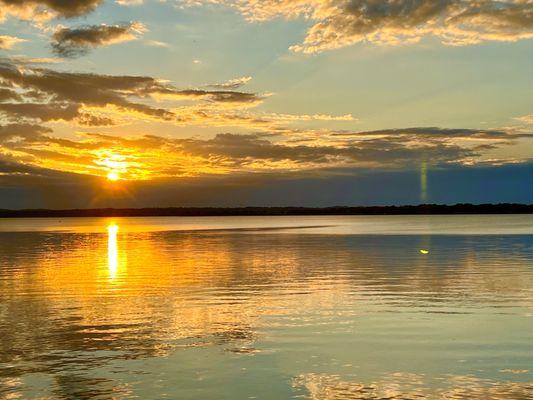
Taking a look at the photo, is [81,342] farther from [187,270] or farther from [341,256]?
[341,256]

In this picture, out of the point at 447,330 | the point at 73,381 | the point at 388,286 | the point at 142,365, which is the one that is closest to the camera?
the point at 73,381

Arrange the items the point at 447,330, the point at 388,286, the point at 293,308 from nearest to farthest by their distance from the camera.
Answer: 1. the point at 447,330
2. the point at 293,308
3. the point at 388,286

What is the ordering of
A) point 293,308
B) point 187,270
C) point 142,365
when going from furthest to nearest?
1. point 187,270
2. point 293,308
3. point 142,365

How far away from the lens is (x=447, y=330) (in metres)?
23.9

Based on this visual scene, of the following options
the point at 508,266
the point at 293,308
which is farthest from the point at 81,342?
the point at 508,266

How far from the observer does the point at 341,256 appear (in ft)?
200

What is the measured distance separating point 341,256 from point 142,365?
43273 mm

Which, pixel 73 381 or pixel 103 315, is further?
pixel 103 315

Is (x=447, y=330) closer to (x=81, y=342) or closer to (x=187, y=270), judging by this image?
(x=81, y=342)

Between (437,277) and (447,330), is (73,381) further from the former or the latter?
(437,277)

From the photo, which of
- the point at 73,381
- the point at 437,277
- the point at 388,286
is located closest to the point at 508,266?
the point at 437,277

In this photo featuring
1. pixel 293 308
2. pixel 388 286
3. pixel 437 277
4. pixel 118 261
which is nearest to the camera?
pixel 293 308

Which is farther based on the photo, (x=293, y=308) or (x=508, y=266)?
(x=508, y=266)

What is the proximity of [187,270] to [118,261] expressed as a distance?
43.0 ft
